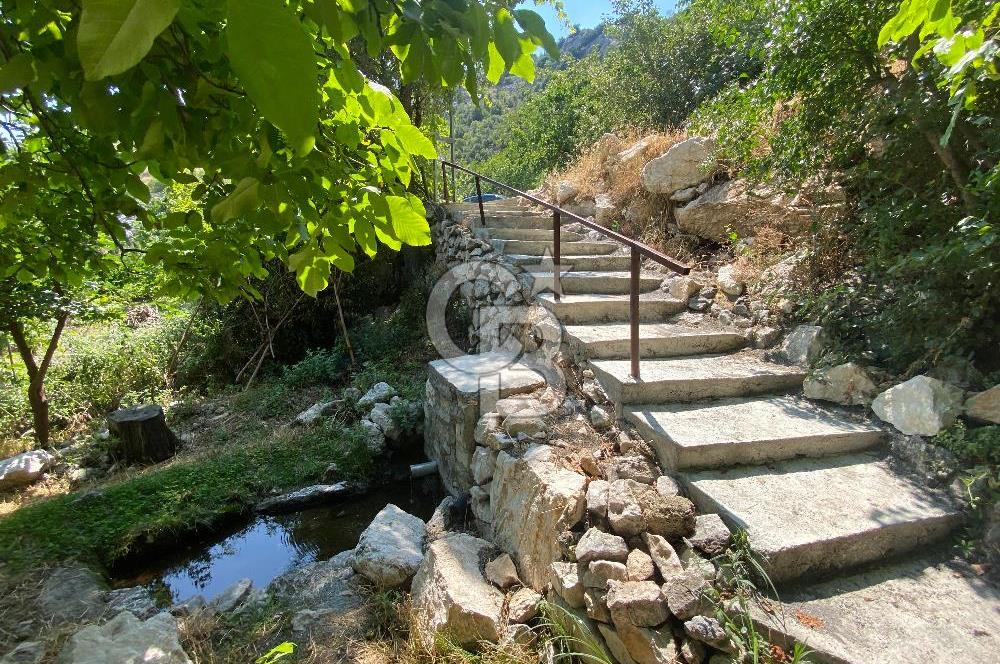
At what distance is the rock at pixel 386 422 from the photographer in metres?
4.17

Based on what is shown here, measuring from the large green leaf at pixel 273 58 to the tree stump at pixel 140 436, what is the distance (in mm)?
5061

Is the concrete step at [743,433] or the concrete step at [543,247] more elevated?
the concrete step at [543,247]

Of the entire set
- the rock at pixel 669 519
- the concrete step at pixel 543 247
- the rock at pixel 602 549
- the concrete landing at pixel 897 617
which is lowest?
the concrete landing at pixel 897 617

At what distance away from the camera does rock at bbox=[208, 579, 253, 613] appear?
2.43 meters

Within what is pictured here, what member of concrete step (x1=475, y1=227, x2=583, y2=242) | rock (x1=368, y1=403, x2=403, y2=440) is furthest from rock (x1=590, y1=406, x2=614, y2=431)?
concrete step (x1=475, y1=227, x2=583, y2=242)

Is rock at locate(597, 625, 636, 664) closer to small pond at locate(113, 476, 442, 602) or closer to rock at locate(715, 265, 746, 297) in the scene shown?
small pond at locate(113, 476, 442, 602)

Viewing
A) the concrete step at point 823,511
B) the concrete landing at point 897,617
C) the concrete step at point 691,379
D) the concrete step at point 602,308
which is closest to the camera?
the concrete landing at point 897,617

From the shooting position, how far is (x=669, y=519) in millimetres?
1825

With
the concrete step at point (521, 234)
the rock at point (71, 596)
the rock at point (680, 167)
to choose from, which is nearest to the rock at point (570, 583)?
the rock at point (71, 596)

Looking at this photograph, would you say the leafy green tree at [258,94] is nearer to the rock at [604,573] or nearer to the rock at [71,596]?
the rock at [604,573]

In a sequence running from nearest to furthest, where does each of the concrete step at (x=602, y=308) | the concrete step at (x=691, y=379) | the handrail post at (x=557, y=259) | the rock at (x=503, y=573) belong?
the rock at (x=503, y=573) → the concrete step at (x=691, y=379) → the concrete step at (x=602, y=308) → the handrail post at (x=557, y=259)

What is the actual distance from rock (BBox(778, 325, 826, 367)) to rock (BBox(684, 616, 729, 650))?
187cm

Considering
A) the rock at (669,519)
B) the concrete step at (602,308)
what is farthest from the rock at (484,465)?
the concrete step at (602,308)

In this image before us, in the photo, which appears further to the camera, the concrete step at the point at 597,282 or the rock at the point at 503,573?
the concrete step at the point at 597,282
